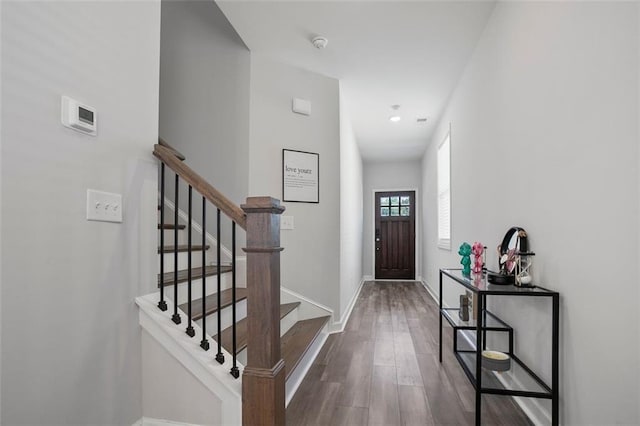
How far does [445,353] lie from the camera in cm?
291

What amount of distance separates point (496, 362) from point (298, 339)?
1393 millimetres

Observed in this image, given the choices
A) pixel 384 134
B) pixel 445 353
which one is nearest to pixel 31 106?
A: pixel 445 353

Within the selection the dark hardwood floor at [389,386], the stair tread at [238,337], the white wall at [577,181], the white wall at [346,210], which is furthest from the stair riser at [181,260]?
the white wall at [577,181]

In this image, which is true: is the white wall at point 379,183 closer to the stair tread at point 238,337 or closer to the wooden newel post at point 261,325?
the stair tread at point 238,337

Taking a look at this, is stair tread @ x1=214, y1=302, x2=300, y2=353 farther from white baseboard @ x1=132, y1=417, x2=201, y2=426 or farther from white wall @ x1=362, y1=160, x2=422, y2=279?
white wall @ x1=362, y1=160, x2=422, y2=279

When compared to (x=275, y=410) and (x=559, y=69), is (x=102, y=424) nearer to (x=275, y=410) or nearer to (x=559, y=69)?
(x=275, y=410)

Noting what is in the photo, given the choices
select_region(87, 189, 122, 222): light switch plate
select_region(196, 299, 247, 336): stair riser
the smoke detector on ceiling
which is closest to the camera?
select_region(87, 189, 122, 222): light switch plate

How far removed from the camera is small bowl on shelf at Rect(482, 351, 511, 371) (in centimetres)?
193

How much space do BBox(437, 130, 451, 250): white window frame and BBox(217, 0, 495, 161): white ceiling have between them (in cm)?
70

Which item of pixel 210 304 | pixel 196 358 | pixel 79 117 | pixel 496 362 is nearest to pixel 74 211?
pixel 79 117

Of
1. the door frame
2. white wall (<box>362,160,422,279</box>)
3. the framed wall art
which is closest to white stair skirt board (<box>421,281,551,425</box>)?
the framed wall art

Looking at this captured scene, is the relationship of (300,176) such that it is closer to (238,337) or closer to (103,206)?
(238,337)

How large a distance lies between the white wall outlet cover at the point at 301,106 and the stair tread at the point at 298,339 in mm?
2049

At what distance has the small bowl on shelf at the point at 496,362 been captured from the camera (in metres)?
1.93
